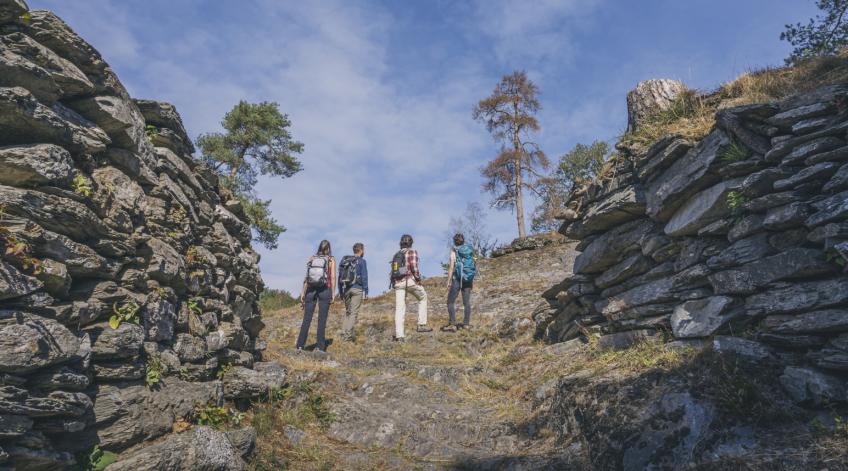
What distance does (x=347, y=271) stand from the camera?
1164 centimetres

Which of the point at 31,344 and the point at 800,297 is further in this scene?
the point at 800,297

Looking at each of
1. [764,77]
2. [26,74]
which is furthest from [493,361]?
[26,74]

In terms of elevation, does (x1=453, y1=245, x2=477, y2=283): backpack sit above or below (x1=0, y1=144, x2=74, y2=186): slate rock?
above

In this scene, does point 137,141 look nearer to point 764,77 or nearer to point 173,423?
point 173,423

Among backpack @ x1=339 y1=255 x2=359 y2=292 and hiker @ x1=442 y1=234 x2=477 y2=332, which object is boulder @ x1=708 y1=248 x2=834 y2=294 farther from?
backpack @ x1=339 y1=255 x2=359 y2=292

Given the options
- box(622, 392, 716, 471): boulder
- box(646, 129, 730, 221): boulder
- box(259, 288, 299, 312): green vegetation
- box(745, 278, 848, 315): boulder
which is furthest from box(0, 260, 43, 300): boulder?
box(259, 288, 299, 312): green vegetation

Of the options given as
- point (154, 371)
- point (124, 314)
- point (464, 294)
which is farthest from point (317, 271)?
point (124, 314)

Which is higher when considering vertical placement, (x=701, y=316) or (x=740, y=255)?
(x=740, y=255)

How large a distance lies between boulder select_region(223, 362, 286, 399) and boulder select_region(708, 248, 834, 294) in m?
6.05

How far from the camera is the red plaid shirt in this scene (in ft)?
39.7

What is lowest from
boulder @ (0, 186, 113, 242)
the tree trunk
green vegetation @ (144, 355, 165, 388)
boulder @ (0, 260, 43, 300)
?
green vegetation @ (144, 355, 165, 388)

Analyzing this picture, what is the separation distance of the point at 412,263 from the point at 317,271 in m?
2.55

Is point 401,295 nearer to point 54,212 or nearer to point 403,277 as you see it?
point 403,277

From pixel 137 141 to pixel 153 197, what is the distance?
0.71m
